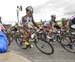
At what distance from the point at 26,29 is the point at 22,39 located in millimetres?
1040

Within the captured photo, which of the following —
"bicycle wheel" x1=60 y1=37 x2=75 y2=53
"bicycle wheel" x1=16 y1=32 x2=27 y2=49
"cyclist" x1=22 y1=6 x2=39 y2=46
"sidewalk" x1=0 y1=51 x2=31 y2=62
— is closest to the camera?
"sidewalk" x1=0 y1=51 x2=31 y2=62

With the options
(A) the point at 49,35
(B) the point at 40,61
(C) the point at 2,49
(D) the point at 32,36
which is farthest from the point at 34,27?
(C) the point at 2,49

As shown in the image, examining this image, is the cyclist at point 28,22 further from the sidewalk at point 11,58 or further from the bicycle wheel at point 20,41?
the sidewalk at point 11,58

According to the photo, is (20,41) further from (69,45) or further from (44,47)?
→ (69,45)

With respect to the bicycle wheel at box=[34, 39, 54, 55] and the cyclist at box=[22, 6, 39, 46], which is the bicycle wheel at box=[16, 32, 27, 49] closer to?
the cyclist at box=[22, 6, 39, 46]

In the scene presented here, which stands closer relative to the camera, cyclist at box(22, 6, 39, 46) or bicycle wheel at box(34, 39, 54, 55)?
bicycle wheel at box(34, 39, 54, 55)

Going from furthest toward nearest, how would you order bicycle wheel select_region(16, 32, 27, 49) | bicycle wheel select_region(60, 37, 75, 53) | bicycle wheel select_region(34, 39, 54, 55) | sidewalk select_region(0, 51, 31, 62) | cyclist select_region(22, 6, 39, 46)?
bicycle wheel select_region(16, 32, 27, 49) → cyclist select_region(22, 6, 39, 46) → bicycle wheel select_region(60, 37, 75, 53) → bicycle wheel select_region(34, 39, 54, 55) → sidewalk select_region(0, 51, 31, 62)

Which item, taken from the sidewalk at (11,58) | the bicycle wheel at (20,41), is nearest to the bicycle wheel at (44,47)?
the bicycle wheel at (20,41)

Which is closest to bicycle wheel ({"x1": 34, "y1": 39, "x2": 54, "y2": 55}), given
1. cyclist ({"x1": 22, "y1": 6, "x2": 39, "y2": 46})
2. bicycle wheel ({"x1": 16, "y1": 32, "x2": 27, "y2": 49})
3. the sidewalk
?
cyclist ({"x1": 22, "y1": 6, "x2": 39, "y2": 46})

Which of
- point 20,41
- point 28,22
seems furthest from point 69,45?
point 20,41

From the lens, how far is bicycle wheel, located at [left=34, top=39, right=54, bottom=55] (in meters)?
11.6

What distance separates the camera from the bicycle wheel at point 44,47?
11.6 metres

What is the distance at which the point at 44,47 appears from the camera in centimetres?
1193

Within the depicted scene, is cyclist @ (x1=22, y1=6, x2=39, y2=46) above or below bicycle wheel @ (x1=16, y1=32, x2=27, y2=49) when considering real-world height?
above
